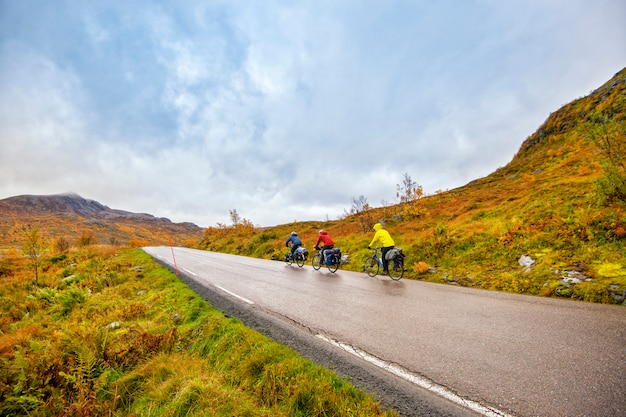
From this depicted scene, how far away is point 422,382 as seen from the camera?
3281mm

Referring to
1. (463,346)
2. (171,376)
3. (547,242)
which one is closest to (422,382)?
(463,346)

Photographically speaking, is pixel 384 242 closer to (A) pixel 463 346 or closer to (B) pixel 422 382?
(A) pixel 463 346

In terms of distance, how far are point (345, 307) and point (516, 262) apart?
24.5ft

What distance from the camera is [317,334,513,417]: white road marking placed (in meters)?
2.72

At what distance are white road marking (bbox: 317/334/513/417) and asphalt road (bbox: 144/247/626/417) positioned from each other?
1 centimetres

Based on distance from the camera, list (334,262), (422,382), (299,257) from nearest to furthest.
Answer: (422,382)
(334,262)
(299,257)

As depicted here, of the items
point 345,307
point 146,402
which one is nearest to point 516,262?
point 345,307

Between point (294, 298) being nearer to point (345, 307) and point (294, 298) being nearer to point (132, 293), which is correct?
point (345, 307)

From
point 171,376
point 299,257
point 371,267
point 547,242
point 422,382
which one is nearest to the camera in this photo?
point 422,382

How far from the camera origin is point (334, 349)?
14.0ft

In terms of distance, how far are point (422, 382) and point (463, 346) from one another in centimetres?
136

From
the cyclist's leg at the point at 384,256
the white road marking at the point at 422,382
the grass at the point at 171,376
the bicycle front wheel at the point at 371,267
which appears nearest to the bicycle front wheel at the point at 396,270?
the cyclist's leg at the point at 384,256

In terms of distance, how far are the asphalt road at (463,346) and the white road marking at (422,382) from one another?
11 millimetres

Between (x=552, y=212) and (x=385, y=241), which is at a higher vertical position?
(x=552, y=212)
